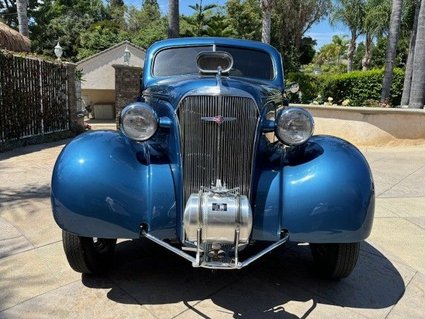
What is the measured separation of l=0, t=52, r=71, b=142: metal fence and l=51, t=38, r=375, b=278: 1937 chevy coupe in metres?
6.44

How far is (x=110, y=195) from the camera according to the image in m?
2.49

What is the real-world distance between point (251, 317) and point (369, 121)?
25.6ft

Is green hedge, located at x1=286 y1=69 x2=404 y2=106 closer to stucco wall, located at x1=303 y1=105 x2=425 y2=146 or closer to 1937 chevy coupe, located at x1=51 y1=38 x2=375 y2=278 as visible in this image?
stucco wall, located at x1=303 y1=105 x2=425 y2=146

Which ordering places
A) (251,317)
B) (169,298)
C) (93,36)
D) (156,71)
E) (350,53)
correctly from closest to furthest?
(251,317)
(169,298)
(156,71)
(93,36)
(350,53)

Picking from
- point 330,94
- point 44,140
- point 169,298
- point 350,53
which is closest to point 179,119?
point 169,298

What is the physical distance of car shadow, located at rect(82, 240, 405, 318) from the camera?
271 cm

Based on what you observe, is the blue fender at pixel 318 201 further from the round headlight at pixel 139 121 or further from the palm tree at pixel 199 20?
the palm tree at pixel 199 20

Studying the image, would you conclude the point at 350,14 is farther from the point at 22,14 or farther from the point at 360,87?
the point at 22,14

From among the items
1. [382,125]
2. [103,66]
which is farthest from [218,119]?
[103,66]

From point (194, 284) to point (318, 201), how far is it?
1.17 m

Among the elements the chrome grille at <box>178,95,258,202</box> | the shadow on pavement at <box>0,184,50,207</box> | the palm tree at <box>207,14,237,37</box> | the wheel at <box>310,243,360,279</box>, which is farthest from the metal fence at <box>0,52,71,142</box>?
the palm tree at <box>207,14,237,37</box>

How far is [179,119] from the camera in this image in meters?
2.54

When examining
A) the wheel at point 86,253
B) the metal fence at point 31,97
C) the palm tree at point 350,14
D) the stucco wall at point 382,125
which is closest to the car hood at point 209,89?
the wheel at point 86,253

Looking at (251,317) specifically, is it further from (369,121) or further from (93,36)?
(93,36)
